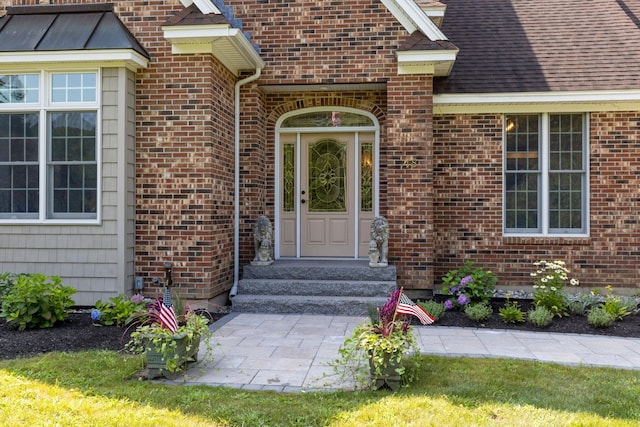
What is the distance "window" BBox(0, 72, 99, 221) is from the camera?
24.3ft

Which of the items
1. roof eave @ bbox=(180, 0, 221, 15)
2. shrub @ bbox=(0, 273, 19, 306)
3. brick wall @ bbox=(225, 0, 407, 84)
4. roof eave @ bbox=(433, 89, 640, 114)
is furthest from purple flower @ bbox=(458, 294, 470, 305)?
shrub @ bbox=(0, 273, 19, 306)

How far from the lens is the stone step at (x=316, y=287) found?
26.1 feet

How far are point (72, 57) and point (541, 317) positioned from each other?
715cm

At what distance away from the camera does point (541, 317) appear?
22.8 ft

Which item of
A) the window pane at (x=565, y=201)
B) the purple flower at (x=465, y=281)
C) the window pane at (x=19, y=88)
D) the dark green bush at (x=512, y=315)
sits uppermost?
the window pane at (x=19, y=88)

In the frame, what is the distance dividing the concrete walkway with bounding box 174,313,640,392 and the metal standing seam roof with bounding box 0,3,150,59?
164 inches

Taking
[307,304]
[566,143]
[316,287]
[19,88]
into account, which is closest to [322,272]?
[316,287]

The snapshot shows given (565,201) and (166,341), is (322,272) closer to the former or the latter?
(166,341)

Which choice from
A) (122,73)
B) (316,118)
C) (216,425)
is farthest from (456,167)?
(216,425)

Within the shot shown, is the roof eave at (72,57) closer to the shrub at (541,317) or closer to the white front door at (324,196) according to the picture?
the white front door at (324,196)

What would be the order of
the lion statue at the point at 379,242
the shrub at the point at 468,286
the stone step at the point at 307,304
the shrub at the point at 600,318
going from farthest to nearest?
the lion statue at the point at 379,242, the shrub at the point at 468,286, the stone step at the point at 307,304, the shrub at the point at 600,318

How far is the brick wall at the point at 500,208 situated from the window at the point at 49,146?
219 inches

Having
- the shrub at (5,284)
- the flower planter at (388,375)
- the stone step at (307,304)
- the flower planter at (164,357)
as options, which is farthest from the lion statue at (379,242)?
the shrub at (5,284)

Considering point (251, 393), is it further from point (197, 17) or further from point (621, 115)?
point (621, 115)
